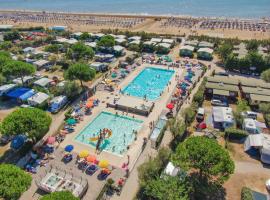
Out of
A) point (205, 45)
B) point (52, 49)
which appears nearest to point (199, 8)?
point (205, 45)

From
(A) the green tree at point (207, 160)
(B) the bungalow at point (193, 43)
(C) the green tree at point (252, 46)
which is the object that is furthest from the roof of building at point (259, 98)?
(B) the bungalow at point (193, 43)

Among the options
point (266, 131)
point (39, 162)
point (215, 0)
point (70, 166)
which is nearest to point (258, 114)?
point (266, 131)

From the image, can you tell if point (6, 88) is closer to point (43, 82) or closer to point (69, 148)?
point (43, 82)

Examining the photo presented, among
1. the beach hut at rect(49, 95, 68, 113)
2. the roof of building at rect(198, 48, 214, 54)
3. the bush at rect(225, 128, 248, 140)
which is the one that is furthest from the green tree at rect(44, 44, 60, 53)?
the bush at rect(225, 128, 248, 140)

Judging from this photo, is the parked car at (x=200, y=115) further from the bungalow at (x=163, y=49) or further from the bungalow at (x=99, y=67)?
the bungalow at (x=163, y=49)

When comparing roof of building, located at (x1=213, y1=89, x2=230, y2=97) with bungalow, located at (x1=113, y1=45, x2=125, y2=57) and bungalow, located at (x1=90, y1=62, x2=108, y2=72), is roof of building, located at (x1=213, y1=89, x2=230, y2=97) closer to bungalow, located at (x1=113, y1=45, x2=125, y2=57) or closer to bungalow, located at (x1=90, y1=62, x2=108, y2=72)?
bungalow, located at (x1=90, y1=62, x2=108, y2=72)
